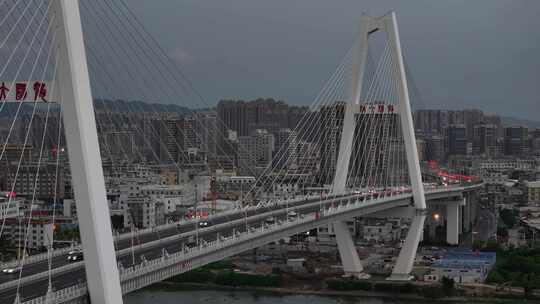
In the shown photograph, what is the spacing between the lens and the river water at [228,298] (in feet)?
35.1

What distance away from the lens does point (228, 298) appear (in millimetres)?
11141

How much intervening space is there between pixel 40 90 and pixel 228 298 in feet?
21.3

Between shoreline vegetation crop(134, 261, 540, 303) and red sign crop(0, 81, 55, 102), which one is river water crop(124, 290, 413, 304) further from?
red sign crop(0, 81, 55, 102)

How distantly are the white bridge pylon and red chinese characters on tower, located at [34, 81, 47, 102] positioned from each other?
6792 mm

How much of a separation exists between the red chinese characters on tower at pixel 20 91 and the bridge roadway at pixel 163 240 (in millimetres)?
1111

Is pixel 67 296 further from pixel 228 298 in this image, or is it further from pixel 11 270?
pixel 228 298

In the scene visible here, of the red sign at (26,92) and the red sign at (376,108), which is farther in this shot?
the red sign at (376,108)

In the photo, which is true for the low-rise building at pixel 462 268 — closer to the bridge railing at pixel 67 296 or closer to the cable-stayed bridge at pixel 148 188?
the cable-stayed bridge at pixel 148 188

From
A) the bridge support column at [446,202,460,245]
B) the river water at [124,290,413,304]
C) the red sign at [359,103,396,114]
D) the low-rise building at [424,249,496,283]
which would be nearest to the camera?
the river water at [124,290,413,304]

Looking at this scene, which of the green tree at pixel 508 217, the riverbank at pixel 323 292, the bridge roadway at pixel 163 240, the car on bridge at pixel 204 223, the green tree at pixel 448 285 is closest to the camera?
the bridge roadway at pixel 163 240

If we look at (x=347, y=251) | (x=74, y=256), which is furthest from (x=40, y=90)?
(x=347, y=251)

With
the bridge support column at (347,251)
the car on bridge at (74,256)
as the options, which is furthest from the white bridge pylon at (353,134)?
the car on bridge at (74,256)

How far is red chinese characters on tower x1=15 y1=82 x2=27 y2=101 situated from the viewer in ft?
16.5

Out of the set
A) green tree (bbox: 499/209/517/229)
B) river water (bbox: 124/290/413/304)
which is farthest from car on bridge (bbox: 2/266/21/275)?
green tree (bbox: 499/209/517/229)
